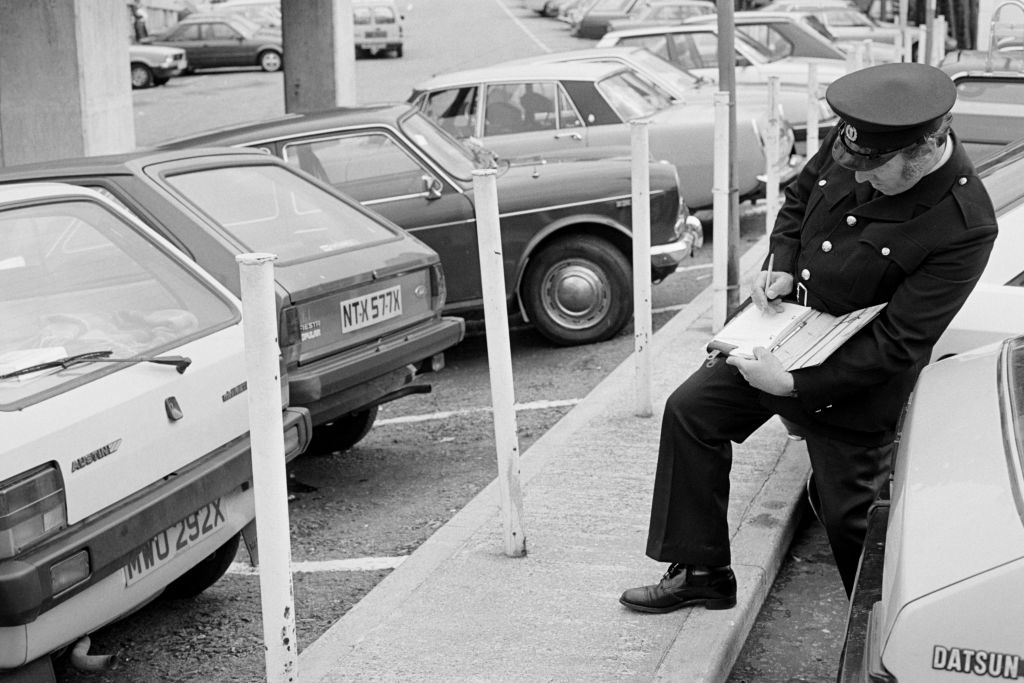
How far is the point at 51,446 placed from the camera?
3.38 m

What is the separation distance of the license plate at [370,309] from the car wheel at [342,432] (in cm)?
66

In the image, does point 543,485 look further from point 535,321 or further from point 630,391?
point 535,321

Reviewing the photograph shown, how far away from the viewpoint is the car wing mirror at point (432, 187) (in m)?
8.12

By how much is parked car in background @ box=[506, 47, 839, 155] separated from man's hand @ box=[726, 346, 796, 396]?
888 centimetres

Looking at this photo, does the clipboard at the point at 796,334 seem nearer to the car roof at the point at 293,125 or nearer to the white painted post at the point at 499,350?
the white painted post at the point at 499,350

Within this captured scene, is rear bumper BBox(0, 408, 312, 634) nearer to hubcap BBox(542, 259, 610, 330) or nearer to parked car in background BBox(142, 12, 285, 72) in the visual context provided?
hubcap BBox(542, 259, 610, 330)

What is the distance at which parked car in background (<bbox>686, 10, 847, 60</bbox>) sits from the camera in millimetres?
16562

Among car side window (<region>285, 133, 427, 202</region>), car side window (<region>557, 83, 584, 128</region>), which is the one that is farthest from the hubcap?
car side window (<region>557, 83, 584, 128</region>)

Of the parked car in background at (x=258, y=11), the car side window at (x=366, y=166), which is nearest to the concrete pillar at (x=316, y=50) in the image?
the car side window at (x=366, y=166)

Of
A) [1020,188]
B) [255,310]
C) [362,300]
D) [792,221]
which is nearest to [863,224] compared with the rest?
[792,221]

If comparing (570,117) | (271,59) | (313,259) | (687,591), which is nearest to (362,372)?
(313,259)

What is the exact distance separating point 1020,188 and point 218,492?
2.97 m

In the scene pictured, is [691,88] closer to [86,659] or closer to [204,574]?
[204,574]

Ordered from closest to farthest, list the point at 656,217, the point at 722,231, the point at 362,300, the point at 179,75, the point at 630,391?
the point at 362,300 < the point at 630,391 < the point at 722,231 < the point at 656,217 < the point at 179,75
